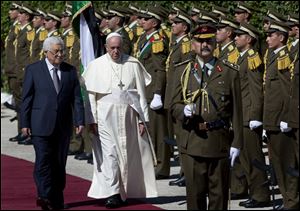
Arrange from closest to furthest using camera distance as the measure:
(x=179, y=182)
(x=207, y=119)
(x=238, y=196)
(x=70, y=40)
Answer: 1. (x=207, y=119)
2. (x=238, y=196)
3. (x=179, y=182)
4. (x=70, y=40)

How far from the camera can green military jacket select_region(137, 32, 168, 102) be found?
15992 millimetres

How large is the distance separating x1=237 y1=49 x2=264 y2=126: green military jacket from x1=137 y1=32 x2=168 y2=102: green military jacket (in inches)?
91.3

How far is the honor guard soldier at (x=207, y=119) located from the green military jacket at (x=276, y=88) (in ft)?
5.89

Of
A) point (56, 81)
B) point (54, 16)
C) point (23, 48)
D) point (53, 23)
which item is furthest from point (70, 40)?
point (56, 81)

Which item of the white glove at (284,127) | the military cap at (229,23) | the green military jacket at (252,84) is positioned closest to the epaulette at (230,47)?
the military cap at (229,23)

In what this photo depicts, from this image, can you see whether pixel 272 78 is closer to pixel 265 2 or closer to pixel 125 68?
pixel 125 68

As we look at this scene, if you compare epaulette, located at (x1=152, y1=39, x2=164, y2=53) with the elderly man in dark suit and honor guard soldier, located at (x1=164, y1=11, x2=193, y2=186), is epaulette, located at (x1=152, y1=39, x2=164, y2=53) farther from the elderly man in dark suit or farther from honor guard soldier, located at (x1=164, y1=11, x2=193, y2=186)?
the elderly man in dark suit

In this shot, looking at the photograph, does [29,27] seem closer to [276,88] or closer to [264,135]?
[264,135]

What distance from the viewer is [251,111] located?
44.9 feet

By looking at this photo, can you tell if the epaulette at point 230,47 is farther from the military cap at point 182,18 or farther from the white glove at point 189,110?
the white glove at point 189,110

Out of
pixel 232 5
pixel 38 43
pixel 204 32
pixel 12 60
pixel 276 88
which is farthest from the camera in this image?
pixel 12 60

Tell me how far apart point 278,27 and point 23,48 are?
25.9 ft

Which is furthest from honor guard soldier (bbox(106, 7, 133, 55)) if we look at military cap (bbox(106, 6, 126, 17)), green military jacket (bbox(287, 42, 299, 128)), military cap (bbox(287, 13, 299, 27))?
green military jacket (bbox(287, 42, 299, 128))

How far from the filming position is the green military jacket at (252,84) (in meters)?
13.6
